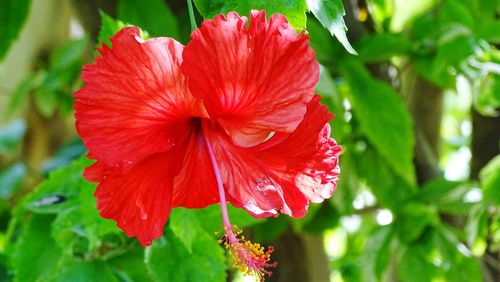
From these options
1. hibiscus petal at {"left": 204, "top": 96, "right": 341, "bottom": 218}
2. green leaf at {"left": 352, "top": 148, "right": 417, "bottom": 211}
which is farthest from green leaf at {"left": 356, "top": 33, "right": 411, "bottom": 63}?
hibiscus petal at {"left": 204, "top": 96, "right": 341, "bottom": 218}

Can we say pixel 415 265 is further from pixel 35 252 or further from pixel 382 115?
pixel 35 252

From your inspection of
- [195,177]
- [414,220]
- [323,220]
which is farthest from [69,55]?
[195,177]

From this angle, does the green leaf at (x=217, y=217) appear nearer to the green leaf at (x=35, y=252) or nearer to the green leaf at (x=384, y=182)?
the green leaf at (x=35, y=252)

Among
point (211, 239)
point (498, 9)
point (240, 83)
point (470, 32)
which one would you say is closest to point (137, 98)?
point (240, 83)

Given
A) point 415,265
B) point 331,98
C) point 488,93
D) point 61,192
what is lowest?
point 415,265

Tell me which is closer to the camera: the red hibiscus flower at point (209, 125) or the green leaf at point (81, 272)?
the red hibiscus flower at point (209, 125)

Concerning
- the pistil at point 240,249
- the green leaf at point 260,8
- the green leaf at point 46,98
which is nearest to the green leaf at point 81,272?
the pistil at point 240,249
